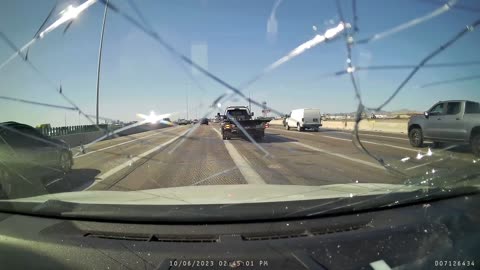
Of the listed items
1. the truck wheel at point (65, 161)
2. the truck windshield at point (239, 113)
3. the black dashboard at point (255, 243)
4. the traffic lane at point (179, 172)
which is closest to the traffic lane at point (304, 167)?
the traffic lane at point (179, 172)

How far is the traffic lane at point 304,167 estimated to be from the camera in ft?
23.6

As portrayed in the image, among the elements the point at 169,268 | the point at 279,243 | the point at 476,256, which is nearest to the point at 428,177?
the point at 476,256

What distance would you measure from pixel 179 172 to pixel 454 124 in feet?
21.5

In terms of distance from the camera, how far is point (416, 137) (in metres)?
11.6

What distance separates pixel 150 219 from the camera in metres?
3.23

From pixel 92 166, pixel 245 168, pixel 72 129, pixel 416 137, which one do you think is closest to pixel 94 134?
pixel 72 129

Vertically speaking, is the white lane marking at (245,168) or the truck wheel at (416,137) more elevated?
the truck wheel at (416,137)

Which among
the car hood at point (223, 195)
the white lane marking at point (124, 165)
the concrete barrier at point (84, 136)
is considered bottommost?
the white lane marking at point (124, 165)

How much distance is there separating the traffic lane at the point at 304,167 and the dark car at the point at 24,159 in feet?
13.4

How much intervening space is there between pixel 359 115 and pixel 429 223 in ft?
5.28

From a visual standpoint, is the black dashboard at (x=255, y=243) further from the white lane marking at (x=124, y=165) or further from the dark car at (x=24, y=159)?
the white lane marking at (x=124, y=165)

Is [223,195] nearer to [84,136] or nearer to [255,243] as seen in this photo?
[255,243]

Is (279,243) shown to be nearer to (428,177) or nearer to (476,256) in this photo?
(476,256)

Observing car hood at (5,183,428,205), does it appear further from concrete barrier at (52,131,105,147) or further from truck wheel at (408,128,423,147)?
truck wheel at (408,128,423,147)
